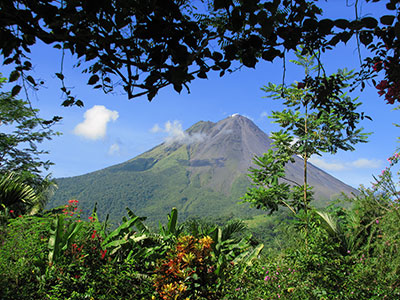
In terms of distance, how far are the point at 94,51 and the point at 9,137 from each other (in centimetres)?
1515

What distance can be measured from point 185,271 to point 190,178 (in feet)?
482

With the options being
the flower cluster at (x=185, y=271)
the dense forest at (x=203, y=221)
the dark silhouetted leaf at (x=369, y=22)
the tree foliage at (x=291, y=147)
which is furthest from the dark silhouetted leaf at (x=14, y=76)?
the tree foliage at (x=291, y=147)

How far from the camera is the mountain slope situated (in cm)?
10707

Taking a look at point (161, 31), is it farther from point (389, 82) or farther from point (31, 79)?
point (389, 82)

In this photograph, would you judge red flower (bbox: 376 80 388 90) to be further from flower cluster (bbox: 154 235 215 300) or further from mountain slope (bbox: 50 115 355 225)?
mountain slope (bbox: 50 115 355 225)

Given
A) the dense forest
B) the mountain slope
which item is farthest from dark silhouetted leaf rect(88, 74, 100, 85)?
the mountain slope

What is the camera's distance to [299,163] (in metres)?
104

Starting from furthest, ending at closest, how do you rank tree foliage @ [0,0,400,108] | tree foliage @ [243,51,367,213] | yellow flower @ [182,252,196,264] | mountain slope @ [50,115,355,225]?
1. mountain slope @ [50,115,355,225]
2. tree foliage @ [243,51,367,213]
3. yellow flower @ [182,252,196,264]
4. tree foliage @ [0,0,400,108]

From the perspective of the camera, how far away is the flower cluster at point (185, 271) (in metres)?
2.98

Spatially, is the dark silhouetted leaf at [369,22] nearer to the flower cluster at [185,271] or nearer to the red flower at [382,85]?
the red flower at [382,85]

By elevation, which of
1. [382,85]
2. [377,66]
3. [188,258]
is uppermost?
[377,66]

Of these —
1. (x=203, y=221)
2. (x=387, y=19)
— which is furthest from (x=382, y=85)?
(x=203, y=221)

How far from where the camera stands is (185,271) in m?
3.10

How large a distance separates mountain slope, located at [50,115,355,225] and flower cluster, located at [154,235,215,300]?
84.6 metres
